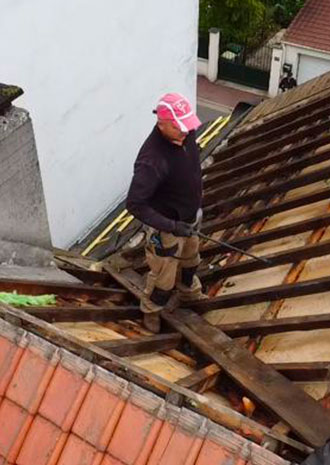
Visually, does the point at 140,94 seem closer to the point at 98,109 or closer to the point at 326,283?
the point at 98,109

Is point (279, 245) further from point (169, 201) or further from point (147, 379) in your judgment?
point (147, 379)

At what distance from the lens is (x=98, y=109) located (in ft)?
31.0

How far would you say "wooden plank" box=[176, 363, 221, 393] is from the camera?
3.52 m

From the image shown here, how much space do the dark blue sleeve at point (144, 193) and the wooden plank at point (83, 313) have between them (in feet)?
2.21

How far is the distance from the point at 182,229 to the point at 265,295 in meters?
0.77

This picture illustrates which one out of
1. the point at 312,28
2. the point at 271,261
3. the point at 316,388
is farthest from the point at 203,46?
the point at 316,388

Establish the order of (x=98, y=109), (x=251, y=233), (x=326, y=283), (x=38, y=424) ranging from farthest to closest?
(x=98, y=109)
(x=251, y=233)
(x=326, y=283)
(x=38, y=424)

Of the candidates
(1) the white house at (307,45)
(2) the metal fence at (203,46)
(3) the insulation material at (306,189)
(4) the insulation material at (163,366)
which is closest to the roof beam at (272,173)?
(3) the insulation material at (306,189)

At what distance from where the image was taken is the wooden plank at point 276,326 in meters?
4.05

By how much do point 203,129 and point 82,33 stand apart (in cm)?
331

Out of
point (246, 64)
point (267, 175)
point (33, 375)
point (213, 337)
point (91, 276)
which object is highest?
point (246, 64)

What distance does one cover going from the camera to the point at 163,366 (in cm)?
401

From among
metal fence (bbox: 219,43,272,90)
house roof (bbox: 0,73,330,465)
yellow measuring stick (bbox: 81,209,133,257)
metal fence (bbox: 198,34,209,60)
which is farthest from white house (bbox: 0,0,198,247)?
metal fence (bbox: 198,34,209,60)

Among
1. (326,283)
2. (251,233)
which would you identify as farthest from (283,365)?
(251,233)
